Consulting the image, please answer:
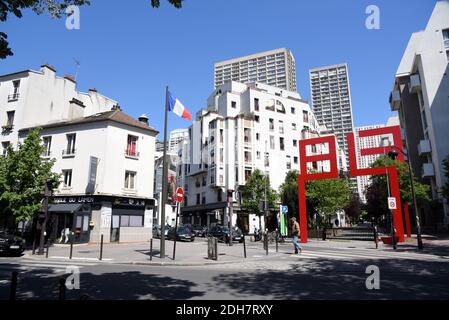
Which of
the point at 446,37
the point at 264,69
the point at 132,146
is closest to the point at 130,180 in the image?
the point at 132,146

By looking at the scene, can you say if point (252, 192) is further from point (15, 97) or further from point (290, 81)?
point (290, 81)

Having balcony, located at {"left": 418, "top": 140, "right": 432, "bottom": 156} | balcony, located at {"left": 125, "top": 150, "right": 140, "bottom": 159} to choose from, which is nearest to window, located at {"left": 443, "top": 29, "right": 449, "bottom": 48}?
balcony, located at {"left": 418, "top": 140, "right": 432, "bottom": 156}

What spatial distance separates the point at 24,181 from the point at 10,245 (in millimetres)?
5502

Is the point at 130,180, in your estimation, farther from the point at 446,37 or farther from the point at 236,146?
the point at 446,37

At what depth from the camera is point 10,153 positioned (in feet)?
69.1

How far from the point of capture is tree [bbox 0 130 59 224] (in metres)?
19.7

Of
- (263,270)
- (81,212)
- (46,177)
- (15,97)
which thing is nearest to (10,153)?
(46,177)

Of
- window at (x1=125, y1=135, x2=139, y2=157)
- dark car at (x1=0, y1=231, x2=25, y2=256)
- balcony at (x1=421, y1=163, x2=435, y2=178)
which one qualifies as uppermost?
window at (x1=125, y1=135, x2=139, y2=157)

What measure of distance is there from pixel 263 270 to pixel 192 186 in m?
47.2

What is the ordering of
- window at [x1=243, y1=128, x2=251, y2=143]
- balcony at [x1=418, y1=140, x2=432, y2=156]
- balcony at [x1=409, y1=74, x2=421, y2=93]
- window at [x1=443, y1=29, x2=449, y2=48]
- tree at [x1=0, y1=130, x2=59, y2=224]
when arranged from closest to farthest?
tree at [x1=0, y1=130, x2=59, y2=224] < window at [x1=443, y1=29, x2=449, y2=48] < balcony at [x1=418, y1=140, x2=432, y2=156] < balcony at [x1=409, y1=74, x2=421, y2=93] < window at [x1=243, y1=128, x2=251, y2=143]

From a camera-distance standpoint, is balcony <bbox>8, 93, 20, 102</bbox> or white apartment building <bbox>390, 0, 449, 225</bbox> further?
white apartment building <bbox>390, 0, 449, 225</bbox>

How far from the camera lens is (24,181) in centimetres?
2067

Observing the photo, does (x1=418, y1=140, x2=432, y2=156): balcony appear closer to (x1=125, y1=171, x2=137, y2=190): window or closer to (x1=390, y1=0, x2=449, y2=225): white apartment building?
(x1=390, y1=0, x2=449, y2=225): white apartment building

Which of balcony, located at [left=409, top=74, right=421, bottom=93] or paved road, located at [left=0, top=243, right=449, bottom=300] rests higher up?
balcony, located at [left=409, top=74, right=421, bottom=93]
